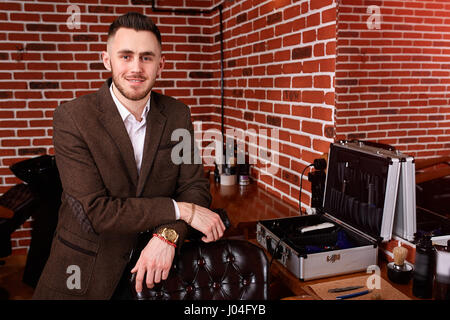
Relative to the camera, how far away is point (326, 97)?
6.47 feet

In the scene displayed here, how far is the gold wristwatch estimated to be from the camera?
148 centimetres

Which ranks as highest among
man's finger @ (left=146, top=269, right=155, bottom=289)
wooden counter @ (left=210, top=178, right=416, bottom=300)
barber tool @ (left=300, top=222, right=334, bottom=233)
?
barber tool @ (left=300, top=222, right=334, bottom=233)

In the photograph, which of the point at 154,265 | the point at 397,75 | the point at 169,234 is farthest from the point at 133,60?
the point at 397,75

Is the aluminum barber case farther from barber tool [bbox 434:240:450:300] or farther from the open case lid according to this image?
barber tool [bbox 434:240:450:300]

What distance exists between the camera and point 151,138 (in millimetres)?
1687

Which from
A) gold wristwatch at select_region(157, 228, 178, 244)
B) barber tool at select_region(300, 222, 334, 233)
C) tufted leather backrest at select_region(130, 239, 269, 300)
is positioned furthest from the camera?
barber tool at select_region(300, 222, 334, 233)

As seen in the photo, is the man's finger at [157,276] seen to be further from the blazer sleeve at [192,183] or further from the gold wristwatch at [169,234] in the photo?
the blazer sleeve at [192,183]

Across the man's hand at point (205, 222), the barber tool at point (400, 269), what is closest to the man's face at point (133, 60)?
the man's hand at point (205, 222)

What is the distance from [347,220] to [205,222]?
636 mm

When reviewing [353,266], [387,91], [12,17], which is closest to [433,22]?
[387,91]

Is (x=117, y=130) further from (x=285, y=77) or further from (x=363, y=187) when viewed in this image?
(x=285, y=77)

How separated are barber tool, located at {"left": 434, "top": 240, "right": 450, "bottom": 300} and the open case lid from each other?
0.88 feet

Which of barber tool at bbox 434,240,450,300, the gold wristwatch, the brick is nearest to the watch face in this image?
the gold wristwatch

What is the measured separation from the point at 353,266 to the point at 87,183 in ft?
3.59
